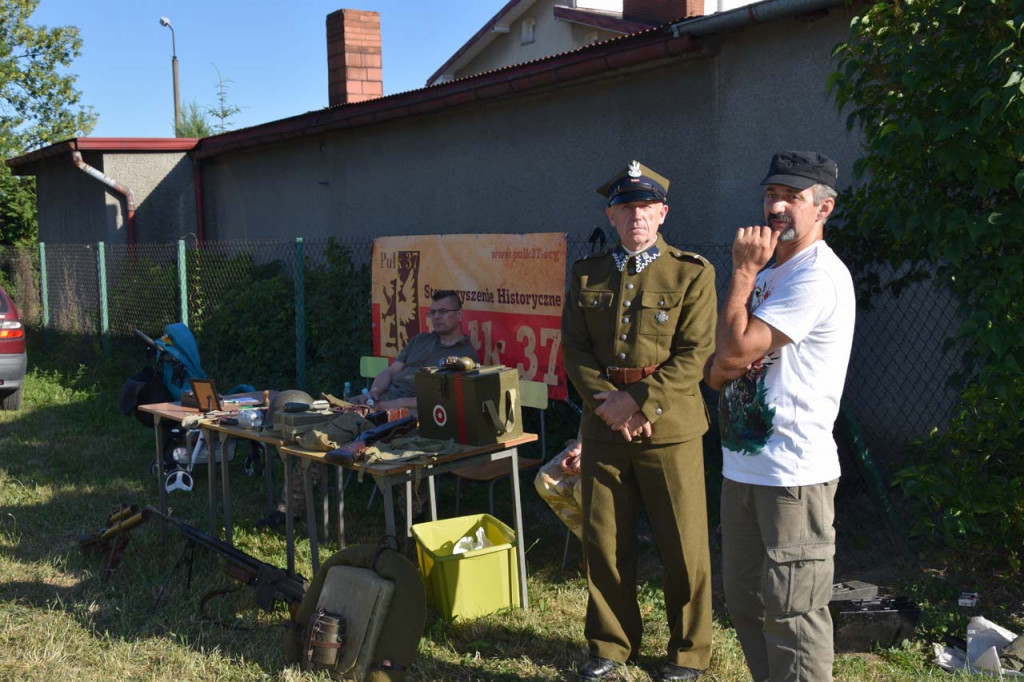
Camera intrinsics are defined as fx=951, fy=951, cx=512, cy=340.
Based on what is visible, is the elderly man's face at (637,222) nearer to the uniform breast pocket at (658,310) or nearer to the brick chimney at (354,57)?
the uniform breast pocket at (658,310)

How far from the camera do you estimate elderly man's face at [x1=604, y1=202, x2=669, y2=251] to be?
152 inches

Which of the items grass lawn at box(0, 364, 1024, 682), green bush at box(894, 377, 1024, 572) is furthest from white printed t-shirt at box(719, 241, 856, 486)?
green bush at box(894, 377, 1024, 572)

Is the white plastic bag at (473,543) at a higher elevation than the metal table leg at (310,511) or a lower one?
lower

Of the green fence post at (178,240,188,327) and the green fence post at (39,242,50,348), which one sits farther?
the green fence post at (39,242,50,348)

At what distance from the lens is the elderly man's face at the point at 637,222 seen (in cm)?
386

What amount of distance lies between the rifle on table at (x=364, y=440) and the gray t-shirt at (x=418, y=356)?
3.79 feet

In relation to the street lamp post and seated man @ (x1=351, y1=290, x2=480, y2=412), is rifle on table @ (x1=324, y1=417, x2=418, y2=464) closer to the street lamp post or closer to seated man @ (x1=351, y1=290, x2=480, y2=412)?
seated man @ (x1=351, y1=290, x2=480, y2=412)

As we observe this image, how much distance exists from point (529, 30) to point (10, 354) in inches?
822

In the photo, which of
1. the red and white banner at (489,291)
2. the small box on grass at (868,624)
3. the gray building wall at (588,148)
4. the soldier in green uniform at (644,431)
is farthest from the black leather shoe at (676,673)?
the gray building wall at (588,148)

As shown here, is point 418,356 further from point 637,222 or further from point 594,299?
point 637,222

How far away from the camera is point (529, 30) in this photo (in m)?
27.8

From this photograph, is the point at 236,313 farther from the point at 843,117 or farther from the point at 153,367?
the point at 843,117

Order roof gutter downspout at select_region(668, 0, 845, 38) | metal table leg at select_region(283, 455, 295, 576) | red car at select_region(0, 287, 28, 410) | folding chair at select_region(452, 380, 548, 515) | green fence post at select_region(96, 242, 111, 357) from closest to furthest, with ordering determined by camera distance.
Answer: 1. metal table leg at select_region(283, 455, 295, 576)
2. folding chair at select_region(452, 380, 548, 515)
3. roof gutter downspout at select_region(668, 0, 845, 38)
4. red car at select_region(0, 287, 28, 410)
5. green fence post at select_region(96, 242, 111, 357)

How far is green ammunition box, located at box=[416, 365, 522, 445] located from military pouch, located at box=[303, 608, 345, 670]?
113cm
